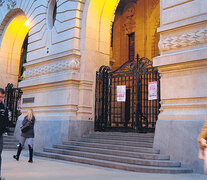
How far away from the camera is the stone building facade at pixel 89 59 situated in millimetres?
9000

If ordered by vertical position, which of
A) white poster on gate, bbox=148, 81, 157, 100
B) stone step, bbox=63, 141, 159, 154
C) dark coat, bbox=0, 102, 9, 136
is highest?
white poster on gate, bbox=148, 81, 157, 100

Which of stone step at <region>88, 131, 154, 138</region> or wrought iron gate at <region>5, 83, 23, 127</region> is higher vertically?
wrought iron gate at <region>5, 83, 23, 127</region>

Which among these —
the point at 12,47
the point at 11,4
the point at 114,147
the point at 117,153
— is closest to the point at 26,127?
the point at 114,147

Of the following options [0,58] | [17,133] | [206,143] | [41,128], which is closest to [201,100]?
[206,143]

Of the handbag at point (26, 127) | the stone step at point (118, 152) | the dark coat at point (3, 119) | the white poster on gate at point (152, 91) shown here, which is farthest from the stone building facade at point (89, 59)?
the dark coat at point (3, 119)

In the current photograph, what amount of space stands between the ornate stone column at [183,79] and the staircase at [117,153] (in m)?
0.55

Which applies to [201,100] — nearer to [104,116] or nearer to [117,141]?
[117,141]

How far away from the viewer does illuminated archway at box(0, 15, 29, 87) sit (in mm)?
21578

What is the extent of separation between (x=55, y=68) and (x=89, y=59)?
199 cm

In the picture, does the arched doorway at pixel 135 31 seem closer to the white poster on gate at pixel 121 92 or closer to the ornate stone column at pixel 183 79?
the white poster on gate at pixel 121 92

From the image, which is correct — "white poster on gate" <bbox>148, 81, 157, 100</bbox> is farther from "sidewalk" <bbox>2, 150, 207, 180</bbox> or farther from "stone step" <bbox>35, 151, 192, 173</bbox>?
"sidewalk" <bbox>2, 150, 207, 180</bbox>

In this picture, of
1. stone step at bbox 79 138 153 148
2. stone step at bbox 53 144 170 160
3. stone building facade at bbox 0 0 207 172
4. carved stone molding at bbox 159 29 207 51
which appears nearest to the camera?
stone step at bbox 53 144 170 160

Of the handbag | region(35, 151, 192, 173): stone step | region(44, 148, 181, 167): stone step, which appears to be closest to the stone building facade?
region(44, 148, 181, 167): stone step

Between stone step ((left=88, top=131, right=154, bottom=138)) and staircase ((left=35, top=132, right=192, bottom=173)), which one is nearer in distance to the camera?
staircase ((left=35, top=132, right=192, bottom=173))
